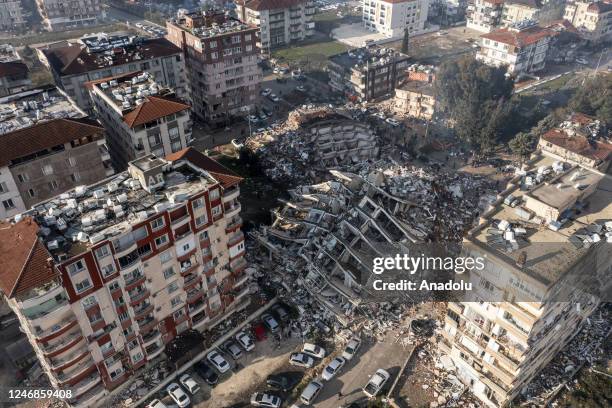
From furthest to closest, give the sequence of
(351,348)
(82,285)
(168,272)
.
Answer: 1. (351,348)
2. (168,272)
3. (82,285)

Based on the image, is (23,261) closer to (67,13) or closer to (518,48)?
(518,48)

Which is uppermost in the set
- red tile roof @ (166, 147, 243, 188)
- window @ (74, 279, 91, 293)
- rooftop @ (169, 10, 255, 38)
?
rooftop @ (169, 10, 255, 38)

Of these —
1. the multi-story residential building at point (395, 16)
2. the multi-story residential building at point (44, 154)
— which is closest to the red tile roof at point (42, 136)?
the multi-story residential building at point (44, 154)

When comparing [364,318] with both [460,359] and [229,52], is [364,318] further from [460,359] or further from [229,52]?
[229,52]

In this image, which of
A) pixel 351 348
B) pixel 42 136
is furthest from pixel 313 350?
pixel 42 136

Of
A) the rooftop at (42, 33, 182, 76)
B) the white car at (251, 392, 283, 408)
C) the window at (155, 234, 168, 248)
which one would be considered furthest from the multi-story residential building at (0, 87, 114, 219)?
the white car at (251, 392, 283, 408)

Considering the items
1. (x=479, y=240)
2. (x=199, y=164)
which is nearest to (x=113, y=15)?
(x=199, y=164)

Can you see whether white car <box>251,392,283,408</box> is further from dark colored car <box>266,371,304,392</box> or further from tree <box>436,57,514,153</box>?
tree <box>436,57,514,153</box>
